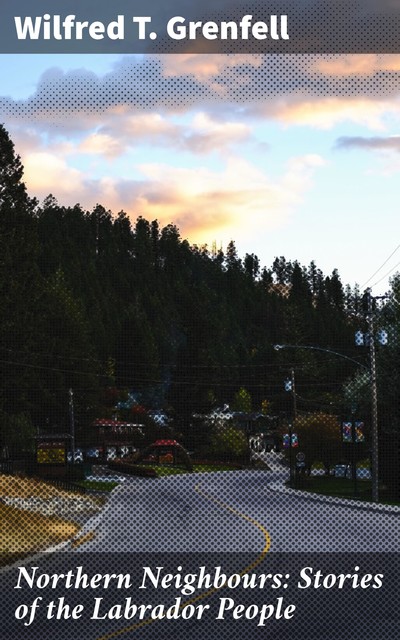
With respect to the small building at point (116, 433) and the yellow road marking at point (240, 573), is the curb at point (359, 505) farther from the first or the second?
the small building at point (116, 433)

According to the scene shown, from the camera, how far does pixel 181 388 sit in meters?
126

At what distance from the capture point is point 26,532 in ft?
87.1

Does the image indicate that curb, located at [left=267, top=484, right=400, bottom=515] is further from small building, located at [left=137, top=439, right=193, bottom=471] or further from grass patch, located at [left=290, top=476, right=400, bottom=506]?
small building, located at [left=137, top=439, right=193, bottom=471]

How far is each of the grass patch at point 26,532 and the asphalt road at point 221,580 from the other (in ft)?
2.06

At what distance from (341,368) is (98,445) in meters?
35.1

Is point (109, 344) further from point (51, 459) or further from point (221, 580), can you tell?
point (221, 580)

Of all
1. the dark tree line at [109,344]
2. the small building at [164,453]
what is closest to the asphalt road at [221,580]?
the dark tree line at [109,344]

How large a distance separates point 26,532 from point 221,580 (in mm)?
9255

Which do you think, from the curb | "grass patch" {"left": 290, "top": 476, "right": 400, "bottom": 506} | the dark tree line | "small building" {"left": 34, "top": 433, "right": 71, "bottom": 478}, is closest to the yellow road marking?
the curb

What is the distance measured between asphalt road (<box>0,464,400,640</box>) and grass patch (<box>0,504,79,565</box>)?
0.63 m

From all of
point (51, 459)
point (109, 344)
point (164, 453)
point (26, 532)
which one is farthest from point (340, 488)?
point (109, 344)

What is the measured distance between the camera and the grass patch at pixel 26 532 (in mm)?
23166

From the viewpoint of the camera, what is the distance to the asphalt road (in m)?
13.4

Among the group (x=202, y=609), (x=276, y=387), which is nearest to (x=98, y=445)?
(x=276, y=387)
